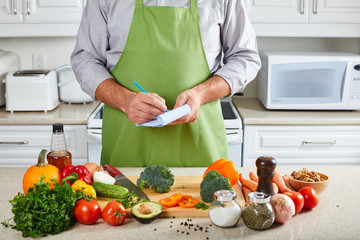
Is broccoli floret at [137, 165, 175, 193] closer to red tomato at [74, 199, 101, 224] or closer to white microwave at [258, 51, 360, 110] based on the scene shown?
red tomato at [74, 199, 101, 224]

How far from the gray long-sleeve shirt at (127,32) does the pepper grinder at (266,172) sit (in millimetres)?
502

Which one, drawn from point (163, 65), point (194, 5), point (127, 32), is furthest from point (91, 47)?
point (194, 5)

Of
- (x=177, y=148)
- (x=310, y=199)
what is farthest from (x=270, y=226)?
(x=177, y=148)

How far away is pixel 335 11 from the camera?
2797 mm

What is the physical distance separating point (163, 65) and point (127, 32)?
17 cm

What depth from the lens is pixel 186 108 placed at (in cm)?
141

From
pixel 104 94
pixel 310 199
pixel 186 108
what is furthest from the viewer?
pixel 104 94

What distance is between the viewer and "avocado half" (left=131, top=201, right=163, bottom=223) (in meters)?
1.14

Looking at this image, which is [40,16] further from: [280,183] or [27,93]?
[280,183]

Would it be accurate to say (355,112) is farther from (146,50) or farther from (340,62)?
(146,50)

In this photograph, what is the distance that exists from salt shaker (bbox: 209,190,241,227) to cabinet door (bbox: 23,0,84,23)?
1951 mm

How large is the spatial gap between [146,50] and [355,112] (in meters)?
1.60

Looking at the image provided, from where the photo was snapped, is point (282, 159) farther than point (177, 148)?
Yes

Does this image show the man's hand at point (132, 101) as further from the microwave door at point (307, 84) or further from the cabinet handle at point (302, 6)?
the cabinet handle at point (302, 6)
